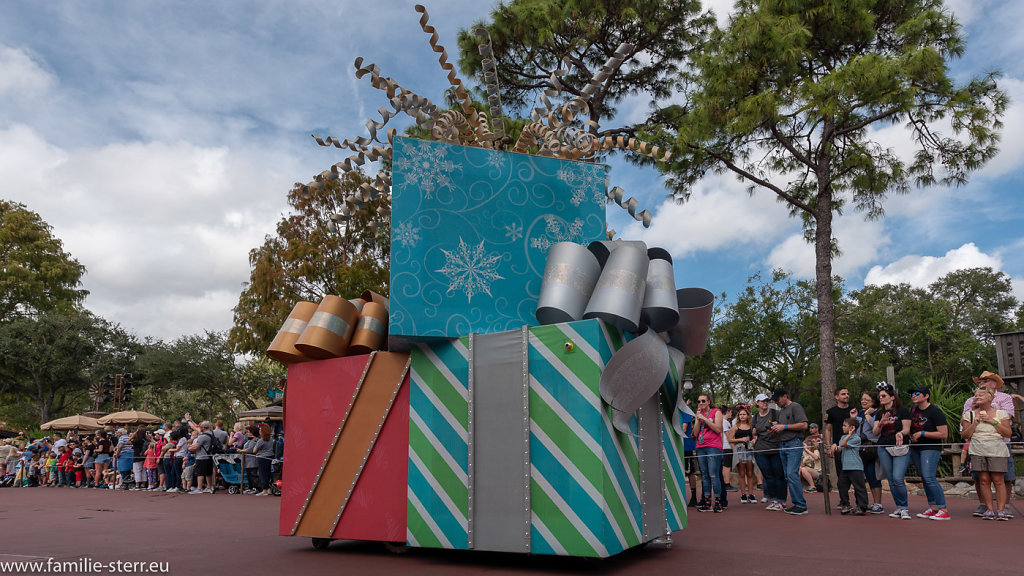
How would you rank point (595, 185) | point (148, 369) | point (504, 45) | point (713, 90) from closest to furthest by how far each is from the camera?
1. point (595, 185)
2. point (713, 90)
3. point (504, 45)
4. point (148, 369)

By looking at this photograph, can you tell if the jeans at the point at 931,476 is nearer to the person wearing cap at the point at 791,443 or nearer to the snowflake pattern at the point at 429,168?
the person wearing cap at the point at 791,443

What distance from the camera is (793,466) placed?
30.9 ft

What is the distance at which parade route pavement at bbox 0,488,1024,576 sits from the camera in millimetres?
5348

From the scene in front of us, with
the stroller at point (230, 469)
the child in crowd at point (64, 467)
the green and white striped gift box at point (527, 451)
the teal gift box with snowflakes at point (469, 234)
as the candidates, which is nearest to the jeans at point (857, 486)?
the green and white striped gift box at point (527, 451)

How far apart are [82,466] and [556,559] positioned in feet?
67.1

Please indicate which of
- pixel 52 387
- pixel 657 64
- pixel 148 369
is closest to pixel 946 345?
pixel 657 64

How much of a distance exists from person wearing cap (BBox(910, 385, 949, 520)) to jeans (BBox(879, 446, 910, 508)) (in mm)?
191

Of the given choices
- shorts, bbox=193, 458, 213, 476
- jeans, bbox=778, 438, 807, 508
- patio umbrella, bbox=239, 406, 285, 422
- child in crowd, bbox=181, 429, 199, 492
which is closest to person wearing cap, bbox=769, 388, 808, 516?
jeans, bbox=778, 438, 807, 508

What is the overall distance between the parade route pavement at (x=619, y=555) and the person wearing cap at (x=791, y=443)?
1.12ft

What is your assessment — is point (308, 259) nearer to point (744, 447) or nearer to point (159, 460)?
point (159, 460)

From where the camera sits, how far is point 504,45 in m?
17.3

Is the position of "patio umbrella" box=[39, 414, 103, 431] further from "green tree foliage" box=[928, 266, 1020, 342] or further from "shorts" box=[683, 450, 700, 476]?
"green tree foliage" box=[928, 266, 1020, 342]

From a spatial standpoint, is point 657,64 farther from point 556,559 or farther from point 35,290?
point 35,290

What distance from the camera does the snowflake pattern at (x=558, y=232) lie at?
631 centimetres
